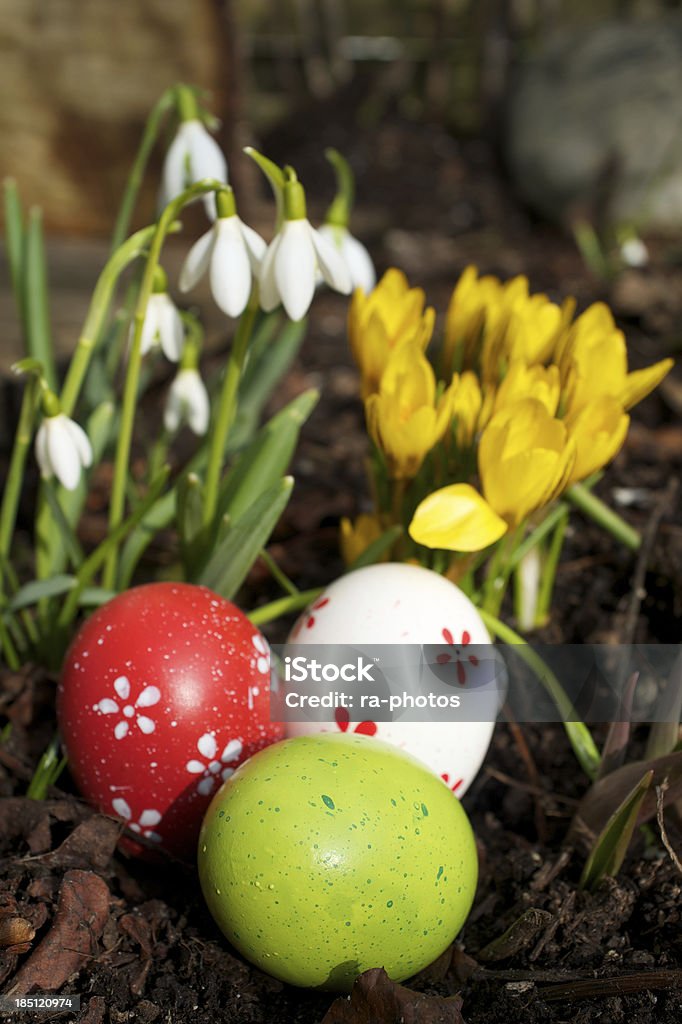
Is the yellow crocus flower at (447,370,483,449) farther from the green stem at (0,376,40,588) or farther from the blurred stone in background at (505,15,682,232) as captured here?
the blurred stone in background at (505,15,682,232)

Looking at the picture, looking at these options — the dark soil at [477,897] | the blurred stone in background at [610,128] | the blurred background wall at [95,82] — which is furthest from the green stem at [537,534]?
the blurred stone in background at [610,128]

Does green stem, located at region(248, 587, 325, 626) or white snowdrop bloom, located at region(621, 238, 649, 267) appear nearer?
green stem, located at region(248, 587, 325, 626)

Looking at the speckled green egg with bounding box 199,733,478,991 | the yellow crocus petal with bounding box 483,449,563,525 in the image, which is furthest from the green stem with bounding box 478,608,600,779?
the speckled green egg with bounding box 199,733,478,991

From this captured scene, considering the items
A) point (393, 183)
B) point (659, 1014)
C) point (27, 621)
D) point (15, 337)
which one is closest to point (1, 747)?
point (27, 621)

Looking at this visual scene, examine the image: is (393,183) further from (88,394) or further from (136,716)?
(136,716)

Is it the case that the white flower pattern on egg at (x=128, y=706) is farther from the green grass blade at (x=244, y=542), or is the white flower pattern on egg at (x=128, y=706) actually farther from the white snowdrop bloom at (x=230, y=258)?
the white snowdrop bloom at (x=230, y=258)

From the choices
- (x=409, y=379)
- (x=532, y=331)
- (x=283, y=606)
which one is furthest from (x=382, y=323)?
(x=283, y=606)

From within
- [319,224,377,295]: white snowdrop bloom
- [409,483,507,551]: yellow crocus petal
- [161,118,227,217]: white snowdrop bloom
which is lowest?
[409,483,507,551]: yellow crocus petal
